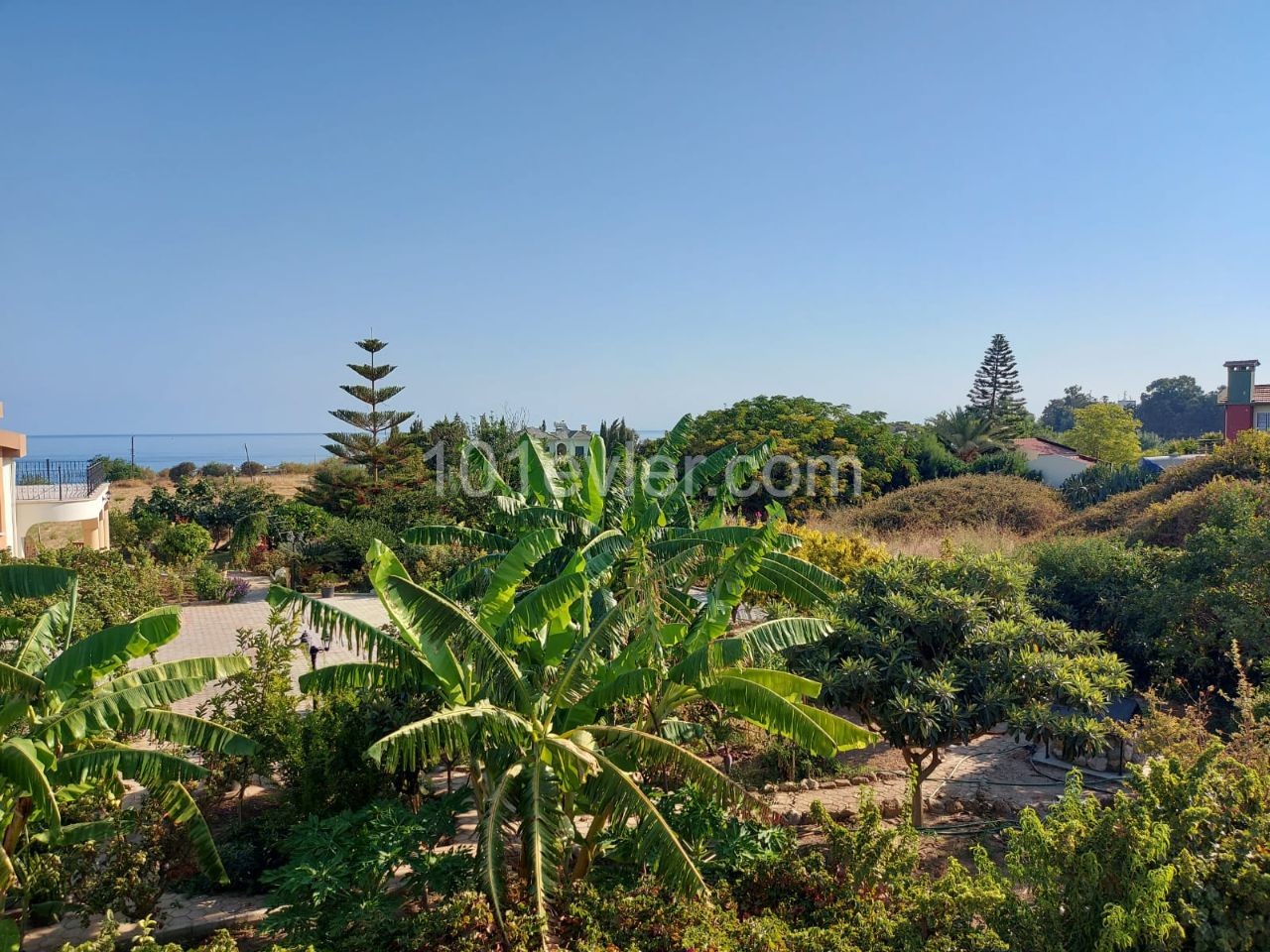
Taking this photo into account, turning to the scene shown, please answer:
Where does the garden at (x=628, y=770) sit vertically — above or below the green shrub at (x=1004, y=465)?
below

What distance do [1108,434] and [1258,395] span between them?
22.6 ft

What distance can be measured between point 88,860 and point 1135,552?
43.1ft

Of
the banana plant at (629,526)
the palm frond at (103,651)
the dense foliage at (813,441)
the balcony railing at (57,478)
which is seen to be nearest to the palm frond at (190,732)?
the palm frond at (103,651)

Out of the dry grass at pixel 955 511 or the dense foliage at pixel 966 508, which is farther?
the dense foliage at pixel 966 508

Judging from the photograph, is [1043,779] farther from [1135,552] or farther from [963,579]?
[1135,552]

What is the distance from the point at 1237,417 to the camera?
37.4m

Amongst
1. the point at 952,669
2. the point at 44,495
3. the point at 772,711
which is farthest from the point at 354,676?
the point at 44,495

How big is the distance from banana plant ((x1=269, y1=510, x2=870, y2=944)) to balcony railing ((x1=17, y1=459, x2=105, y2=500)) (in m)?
17.3

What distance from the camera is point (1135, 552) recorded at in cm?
1212

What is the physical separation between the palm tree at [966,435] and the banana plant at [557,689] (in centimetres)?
3011

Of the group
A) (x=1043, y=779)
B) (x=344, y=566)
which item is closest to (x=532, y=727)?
(x=1043, y=779)

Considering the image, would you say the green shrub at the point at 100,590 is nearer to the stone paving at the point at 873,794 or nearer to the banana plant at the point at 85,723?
the stone paving at the point at 873,794

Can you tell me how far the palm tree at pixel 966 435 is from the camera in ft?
110

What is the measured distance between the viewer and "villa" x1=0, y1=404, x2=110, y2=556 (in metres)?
16.4
